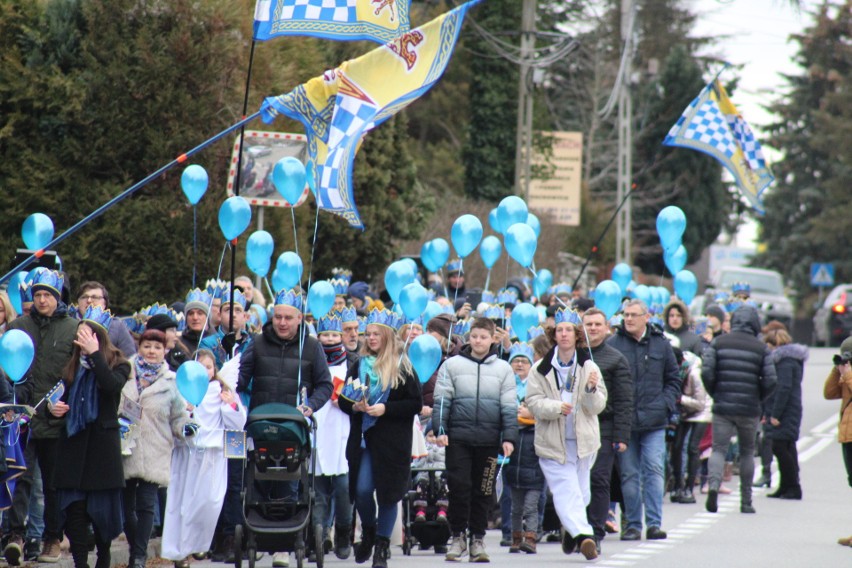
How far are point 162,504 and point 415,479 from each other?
2038 millimetres

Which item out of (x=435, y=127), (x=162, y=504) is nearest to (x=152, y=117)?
(x=162, y=504)

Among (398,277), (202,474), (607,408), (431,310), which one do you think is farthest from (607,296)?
(202,474)

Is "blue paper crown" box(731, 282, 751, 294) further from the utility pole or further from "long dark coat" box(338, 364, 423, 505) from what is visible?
the utility pole

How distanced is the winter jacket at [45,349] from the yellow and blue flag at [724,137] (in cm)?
1144

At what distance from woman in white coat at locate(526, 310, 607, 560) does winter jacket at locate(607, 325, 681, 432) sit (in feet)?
4.13

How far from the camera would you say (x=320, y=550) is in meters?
11.0

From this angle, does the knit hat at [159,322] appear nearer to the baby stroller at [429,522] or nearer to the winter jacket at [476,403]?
the winter jacket at [476,403]

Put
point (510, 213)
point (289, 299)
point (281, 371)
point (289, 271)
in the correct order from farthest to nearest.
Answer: point (510, 213), point (289, 271), point (289, 299), point (281, 371)

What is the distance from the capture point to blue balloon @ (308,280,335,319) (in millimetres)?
13188

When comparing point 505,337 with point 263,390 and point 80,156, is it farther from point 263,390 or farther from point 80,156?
point 80,156

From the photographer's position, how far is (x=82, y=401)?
10258mm

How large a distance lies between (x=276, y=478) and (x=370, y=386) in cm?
114

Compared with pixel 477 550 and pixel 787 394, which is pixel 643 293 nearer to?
pixel 787 394

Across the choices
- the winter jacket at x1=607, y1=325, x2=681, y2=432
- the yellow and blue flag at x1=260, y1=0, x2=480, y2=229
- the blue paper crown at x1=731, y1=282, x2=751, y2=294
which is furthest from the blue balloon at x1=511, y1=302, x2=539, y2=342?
the blue paper crown at x1=731, y1=282, x2=751, y2=294
